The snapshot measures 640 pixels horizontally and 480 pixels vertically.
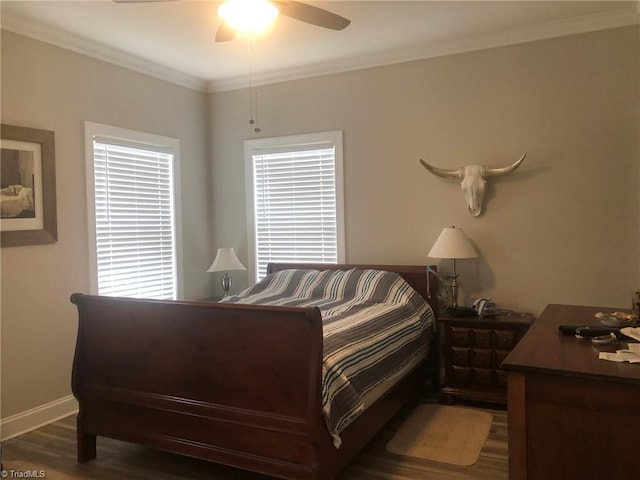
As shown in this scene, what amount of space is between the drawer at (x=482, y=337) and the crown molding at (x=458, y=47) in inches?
85.8

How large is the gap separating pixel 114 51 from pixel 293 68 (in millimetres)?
1517

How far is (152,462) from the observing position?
9.94 feet

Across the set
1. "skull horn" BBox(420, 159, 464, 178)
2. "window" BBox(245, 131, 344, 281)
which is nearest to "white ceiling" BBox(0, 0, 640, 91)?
"window" BBox(245, 131, 344, 281)

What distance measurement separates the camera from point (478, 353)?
12.4 feet

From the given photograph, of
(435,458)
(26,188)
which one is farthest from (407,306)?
(26,188)

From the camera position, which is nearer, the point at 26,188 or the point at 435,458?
the point at 435,458

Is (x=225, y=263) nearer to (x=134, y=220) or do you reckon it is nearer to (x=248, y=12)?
(x=134, y=220)

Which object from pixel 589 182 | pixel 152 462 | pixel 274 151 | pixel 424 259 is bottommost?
pixel 152 462

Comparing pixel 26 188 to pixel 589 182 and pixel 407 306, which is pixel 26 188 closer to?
pixel 407 306

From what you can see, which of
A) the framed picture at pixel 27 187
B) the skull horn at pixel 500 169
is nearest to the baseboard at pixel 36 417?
the framed picture at pixel 27 187

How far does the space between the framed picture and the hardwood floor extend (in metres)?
1.33

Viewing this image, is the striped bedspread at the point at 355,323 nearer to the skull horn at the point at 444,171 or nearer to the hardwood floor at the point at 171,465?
the hardwood floor at the point at 171,465

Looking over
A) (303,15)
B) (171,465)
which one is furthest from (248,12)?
(171,465)

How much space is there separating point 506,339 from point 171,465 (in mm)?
2337
